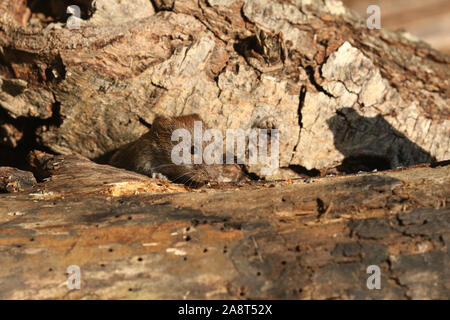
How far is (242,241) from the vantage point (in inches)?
114

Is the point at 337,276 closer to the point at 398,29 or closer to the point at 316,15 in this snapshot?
the point at 316,15

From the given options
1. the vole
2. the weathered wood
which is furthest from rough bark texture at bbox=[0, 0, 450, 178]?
the weathered wood

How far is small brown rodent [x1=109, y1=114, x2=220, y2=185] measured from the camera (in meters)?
5.30

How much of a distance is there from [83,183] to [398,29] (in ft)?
15.0

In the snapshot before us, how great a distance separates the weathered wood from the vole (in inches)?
74.3

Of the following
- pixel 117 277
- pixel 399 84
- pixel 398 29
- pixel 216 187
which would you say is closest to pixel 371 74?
pixel 399 84
